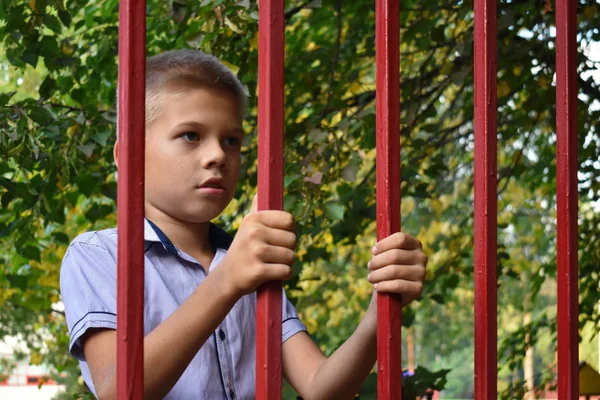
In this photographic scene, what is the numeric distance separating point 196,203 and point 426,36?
2.54 m

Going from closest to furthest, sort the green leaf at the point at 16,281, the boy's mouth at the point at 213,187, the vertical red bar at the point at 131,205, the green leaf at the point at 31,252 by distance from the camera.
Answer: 1. the vertical red bar at the point at 131,205
2. the boy's mouth at the point at 213,187
3. the green leaf at the point at 31,252
4. the green leaf at the point at 16,281

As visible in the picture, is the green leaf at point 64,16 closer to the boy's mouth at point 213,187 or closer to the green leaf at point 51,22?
the green leaf at point 51,22

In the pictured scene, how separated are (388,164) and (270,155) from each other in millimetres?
203

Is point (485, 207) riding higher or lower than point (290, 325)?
higher

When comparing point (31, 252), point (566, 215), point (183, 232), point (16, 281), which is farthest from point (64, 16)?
point (566, 215)

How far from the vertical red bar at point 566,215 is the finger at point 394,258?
0.31 meters

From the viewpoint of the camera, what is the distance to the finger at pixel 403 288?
4.32ft

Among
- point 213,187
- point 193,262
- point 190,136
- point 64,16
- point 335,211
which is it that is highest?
point 64,16

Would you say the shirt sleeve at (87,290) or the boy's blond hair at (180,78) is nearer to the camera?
the shirt sleeve at (87,290)

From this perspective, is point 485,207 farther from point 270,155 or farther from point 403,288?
A: point 270,155

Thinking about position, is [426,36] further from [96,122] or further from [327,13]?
[96,122]

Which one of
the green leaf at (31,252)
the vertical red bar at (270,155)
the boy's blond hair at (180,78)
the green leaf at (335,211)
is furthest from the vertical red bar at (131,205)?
the green leaf at (31,252)

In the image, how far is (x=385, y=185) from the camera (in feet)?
4.12

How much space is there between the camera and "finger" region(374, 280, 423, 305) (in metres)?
1.32
